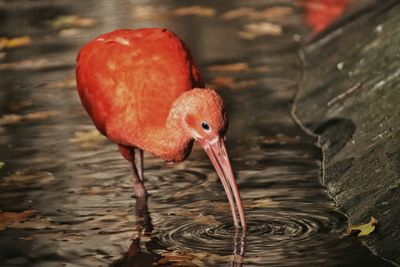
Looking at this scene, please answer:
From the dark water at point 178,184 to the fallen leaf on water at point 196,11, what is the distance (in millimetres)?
1111

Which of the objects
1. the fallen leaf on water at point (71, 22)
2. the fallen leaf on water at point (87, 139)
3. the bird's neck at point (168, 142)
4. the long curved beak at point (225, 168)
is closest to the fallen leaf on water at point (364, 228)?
the long curved beak at point (225, 168)

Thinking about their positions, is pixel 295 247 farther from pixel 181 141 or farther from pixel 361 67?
pixel 361 67

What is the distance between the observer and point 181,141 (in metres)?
7.49

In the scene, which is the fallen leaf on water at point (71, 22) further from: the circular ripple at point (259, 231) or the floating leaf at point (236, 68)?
the circular ripple at point (259, 231)

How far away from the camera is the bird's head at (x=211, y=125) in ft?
23.1

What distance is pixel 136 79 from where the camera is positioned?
7.74 metres

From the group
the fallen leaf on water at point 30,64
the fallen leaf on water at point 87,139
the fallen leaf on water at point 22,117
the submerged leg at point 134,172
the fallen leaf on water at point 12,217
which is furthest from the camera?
the fallen leaf on water at point 30,64

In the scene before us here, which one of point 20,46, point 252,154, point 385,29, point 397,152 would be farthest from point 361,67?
point 20,46

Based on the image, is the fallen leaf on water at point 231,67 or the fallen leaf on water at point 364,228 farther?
the fallen leaf on water at point 231,67

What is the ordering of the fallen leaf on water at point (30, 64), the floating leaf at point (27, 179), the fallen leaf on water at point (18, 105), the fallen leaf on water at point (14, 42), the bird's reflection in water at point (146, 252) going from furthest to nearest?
Result: the fallen leaf on water at point (14, 42) < the fallen leaf on water at point (30, 64) < the fallen leaf on water at point (18, 105) < the floating leaf at point (27, 179) < the bird's reflection in water at point (146, 252)

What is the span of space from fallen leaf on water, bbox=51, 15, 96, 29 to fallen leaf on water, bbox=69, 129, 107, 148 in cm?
440

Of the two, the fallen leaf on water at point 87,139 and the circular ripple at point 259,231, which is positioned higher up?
the circular ripple at point 259,231

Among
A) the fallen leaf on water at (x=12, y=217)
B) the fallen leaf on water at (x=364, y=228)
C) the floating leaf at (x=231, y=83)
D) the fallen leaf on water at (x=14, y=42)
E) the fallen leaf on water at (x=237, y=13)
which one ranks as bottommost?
the fallen leaf on water at (x=14, y=42)

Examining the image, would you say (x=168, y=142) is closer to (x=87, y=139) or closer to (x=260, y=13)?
(x=87, y=139)
